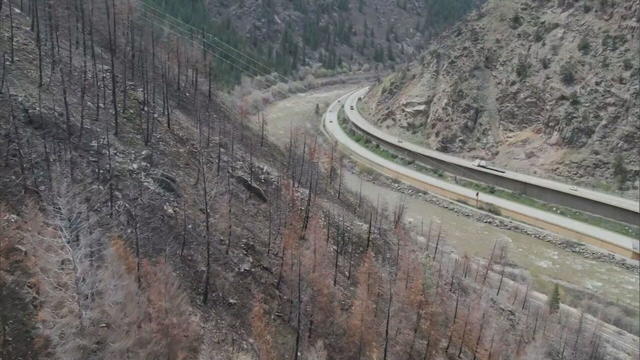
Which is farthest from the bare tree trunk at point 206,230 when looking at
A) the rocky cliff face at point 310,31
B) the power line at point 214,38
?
the rocky cliff face at point 310,31

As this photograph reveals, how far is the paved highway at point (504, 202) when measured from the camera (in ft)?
210

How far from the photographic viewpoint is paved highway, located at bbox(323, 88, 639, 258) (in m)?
64.0

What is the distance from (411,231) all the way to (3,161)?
40959 mm

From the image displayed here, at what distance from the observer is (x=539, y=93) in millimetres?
81562

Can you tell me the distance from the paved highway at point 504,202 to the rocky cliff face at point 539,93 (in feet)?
12.8

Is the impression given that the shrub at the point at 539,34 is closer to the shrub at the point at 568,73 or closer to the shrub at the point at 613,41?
the shrub at the point at 568,73

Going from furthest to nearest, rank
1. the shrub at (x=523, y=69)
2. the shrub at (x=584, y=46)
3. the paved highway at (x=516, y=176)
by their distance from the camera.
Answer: the shrub at (x=523, y=69), the shrub at (x=584, y=46), the paved highway at (x=516, y=176)

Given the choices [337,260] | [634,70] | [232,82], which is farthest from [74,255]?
[232,82]

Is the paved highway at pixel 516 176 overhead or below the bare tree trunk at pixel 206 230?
below

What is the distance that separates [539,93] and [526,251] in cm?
2617

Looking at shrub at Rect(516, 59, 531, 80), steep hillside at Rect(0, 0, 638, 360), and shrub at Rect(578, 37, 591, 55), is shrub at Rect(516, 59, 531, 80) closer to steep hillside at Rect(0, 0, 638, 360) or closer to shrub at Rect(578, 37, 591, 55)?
shrub at Rect(578, 37, 591, 55)

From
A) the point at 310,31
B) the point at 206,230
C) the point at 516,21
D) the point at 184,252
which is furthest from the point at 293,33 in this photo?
the point at 184,252

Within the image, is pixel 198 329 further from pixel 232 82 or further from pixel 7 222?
pixel 232 82

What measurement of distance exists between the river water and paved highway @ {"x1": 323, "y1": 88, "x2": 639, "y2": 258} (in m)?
2.47
